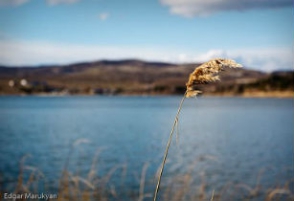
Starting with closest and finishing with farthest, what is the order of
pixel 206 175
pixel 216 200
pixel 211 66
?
pixel 211 66, pixel 216 200, pixel 206 175

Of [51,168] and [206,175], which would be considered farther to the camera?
[51,168]

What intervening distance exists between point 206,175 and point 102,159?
7370mm

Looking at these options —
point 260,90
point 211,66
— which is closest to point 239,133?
point 211,66

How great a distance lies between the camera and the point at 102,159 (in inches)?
920

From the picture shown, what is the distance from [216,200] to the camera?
1282 centimetres

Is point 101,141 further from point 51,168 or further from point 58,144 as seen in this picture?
point 51,168

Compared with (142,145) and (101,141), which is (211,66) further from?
(101,141)

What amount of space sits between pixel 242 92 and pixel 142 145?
14094 cm

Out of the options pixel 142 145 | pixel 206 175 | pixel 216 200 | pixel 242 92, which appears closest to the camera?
pixel 216 200

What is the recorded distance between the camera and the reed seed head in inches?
108

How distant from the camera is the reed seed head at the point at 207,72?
2.75 m

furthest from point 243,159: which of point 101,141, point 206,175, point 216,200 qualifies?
point 101,141

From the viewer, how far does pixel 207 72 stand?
111 inches

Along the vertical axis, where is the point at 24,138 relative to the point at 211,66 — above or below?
below
